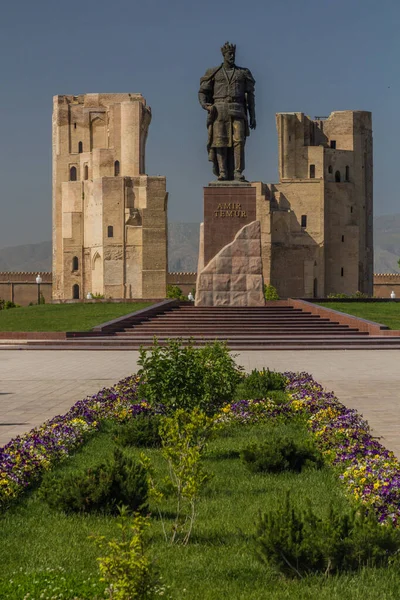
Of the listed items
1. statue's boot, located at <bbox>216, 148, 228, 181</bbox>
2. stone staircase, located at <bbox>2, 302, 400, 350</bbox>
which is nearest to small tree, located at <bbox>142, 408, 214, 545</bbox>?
stone staircase, located at <bbox>2, 302, 400, 350</bbox>

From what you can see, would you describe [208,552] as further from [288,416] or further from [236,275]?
[236,275]

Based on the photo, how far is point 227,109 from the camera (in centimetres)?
2409

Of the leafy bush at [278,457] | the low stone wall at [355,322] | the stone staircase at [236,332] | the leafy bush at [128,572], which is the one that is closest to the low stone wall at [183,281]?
the low stone wall at [355,322]

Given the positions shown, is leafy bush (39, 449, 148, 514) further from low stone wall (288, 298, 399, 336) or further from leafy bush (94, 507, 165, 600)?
low stone wall (288, 298, 399, 336)

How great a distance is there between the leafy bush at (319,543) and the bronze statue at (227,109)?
67.3ft

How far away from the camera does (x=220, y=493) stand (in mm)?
5723

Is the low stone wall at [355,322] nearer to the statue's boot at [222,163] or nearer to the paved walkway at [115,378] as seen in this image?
the paved walkway at [115,378]

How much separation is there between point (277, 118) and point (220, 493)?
6604 cm

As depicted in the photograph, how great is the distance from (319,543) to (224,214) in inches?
787

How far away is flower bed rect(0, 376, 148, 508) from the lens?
5.68m

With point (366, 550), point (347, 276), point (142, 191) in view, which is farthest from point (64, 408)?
point (347, 276)

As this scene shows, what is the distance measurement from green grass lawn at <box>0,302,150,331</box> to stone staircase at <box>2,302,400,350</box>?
139 centimetres

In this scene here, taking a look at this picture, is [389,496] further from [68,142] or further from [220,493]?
[68,142]

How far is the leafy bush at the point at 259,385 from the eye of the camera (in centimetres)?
1017
